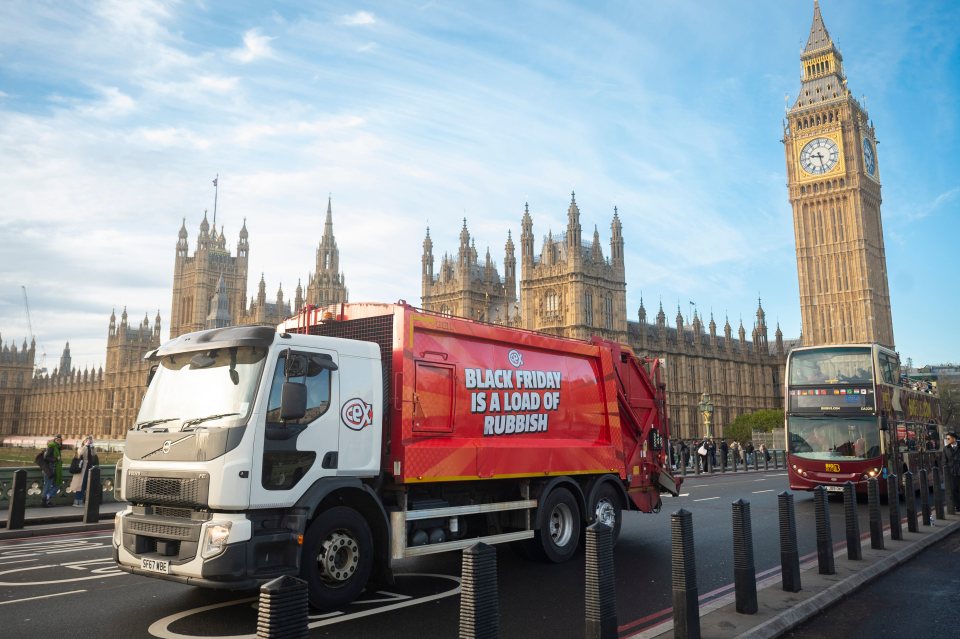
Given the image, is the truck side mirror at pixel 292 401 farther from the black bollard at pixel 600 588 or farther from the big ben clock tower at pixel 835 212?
the big ben clock tower at pixel 835 212

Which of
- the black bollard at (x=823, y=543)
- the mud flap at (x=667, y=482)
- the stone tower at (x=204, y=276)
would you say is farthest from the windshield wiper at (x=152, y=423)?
the stone tower at (x=204, y=276)

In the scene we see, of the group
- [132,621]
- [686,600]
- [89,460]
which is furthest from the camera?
[89,460]

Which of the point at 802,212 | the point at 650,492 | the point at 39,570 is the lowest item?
the point at 39,570

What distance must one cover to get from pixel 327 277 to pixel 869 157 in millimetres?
69795

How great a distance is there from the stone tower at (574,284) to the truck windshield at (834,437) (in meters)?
40.1

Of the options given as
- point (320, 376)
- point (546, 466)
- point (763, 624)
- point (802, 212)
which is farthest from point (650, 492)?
point (802, 212)

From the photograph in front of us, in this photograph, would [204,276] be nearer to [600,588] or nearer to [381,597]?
[381,597]

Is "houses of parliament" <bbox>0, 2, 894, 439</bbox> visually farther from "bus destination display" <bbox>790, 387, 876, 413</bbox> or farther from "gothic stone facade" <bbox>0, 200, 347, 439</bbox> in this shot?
"bus destination display" <bbox>790, 387, 876, 413</bbox>

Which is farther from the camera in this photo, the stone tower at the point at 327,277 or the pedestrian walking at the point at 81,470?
the stone tower at the point at 327,277

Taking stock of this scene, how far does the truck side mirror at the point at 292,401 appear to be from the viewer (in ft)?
20.5

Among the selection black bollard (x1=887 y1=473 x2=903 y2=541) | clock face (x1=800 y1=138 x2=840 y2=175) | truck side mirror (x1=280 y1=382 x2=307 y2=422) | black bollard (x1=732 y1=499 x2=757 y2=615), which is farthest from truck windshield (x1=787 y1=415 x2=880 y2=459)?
clock face (x1=800 y1=138 x2=840 y2=175)

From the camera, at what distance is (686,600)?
5.48m

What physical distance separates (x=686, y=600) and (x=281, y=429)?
12.7ft

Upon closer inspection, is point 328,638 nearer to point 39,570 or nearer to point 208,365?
point 208,365
